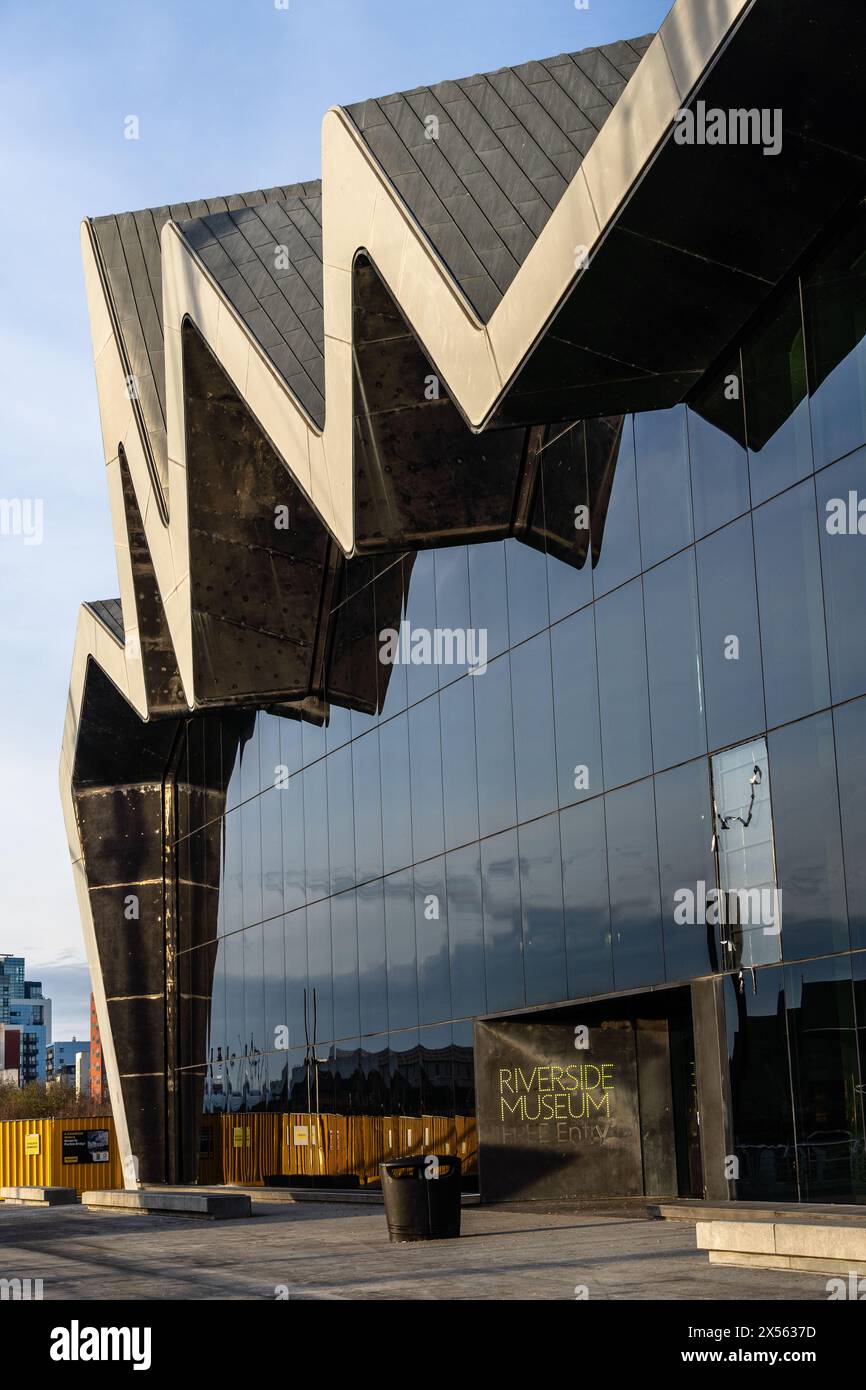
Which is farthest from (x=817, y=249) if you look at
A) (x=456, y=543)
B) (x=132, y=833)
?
(x=132, y=833)

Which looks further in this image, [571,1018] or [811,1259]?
[571,1018]

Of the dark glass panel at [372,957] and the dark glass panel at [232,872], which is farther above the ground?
the dark glass panel at [232,872]

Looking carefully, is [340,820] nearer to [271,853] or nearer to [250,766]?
[271,853]

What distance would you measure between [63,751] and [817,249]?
2492 cm

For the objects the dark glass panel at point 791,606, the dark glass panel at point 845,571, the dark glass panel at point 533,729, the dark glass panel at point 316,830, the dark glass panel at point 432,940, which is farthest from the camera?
the dark glass panel at point 316,830

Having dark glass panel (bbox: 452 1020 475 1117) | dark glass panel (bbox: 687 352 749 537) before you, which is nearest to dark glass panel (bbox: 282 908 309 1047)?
dark glass panel (bbox: 452 1020 475 1117)

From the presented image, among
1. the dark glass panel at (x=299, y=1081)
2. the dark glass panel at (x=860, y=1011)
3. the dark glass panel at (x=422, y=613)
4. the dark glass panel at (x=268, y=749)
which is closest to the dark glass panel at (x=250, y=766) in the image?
the dark glass panel at (x=268, y=749)

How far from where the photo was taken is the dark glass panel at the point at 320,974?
2583cm

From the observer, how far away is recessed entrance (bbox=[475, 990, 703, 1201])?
767 inches

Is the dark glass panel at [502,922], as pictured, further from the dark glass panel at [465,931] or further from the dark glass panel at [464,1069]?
the dark glass panel at [464,1069]

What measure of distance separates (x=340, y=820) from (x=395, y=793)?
2.38 m

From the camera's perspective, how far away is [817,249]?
14.6 meters

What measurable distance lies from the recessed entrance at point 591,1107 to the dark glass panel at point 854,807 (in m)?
5.81

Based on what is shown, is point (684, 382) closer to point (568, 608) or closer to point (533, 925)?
point (568, 608)
